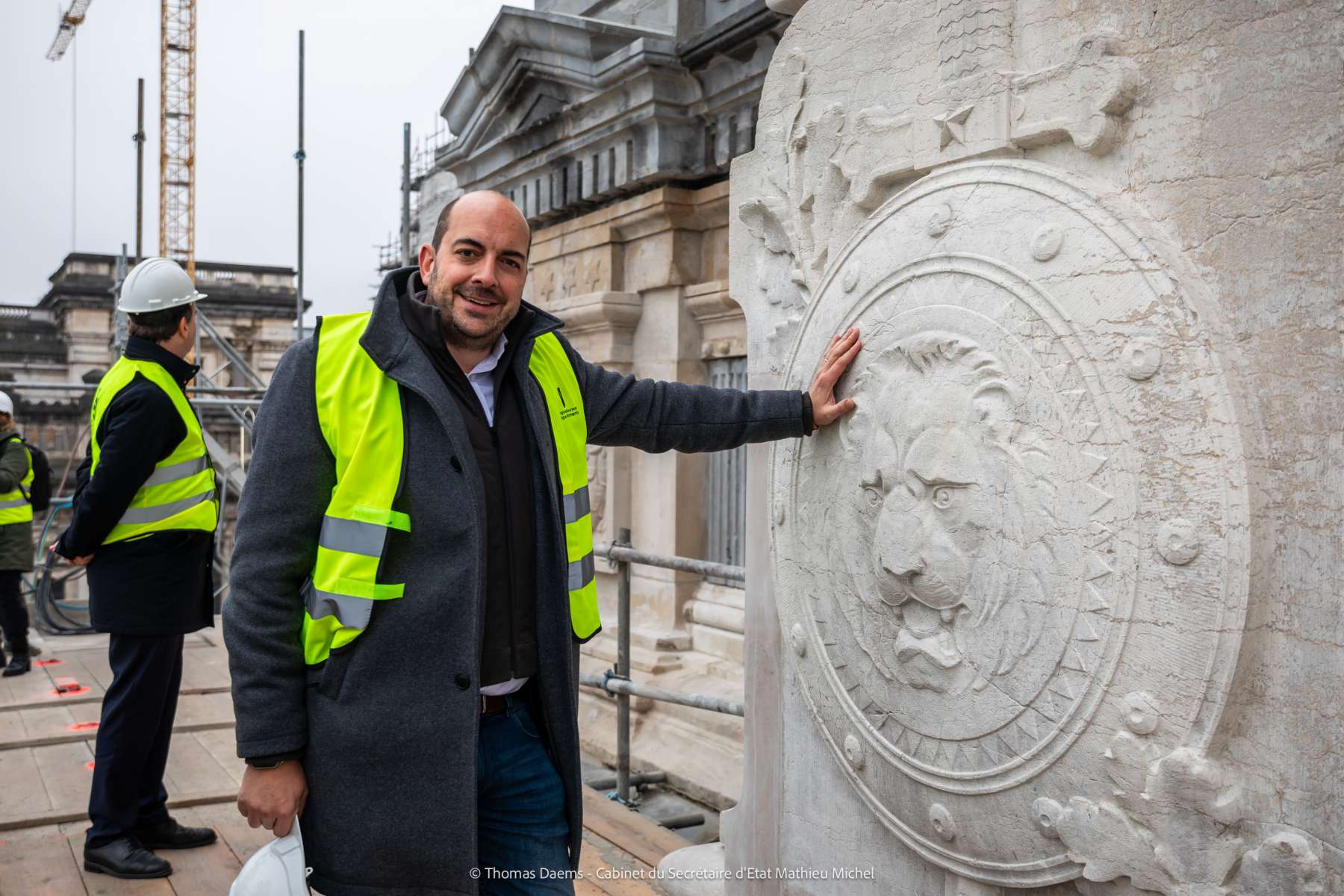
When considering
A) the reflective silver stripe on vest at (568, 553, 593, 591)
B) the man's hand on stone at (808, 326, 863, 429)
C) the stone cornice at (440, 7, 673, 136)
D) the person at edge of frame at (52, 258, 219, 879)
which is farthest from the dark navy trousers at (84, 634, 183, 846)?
the stone cornice at (440, 7, 673, 136)

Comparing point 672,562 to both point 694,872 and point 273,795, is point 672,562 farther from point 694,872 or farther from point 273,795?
point 273,795

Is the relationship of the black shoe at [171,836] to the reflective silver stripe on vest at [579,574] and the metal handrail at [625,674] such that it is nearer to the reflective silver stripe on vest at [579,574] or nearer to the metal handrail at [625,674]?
the metal handrail at [625,674]

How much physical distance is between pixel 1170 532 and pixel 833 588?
860 mm

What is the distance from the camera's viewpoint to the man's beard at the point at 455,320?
218 centimetres

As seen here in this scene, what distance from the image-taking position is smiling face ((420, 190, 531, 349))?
85.7 inches

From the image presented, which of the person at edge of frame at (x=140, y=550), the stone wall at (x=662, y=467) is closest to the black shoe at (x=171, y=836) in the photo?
the person at edge of frame at (x=140, y=550)

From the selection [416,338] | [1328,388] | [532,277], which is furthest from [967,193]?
[532,277]

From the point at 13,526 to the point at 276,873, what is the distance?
5308 mm

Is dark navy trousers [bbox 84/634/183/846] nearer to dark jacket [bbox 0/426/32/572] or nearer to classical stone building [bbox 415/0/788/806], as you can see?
classical stone building [bbox 415/0/788/806]

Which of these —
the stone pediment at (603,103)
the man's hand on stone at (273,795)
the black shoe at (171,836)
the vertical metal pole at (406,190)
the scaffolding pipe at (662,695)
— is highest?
the vertical metal pole at (406,190)

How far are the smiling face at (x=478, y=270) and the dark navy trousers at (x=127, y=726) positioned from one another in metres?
1.94

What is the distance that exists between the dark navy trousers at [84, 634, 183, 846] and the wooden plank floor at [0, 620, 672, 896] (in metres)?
0.19

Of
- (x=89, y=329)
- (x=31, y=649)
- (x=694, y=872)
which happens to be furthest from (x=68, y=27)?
(x=694, y=872)

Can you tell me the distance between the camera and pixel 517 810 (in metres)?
2.21
